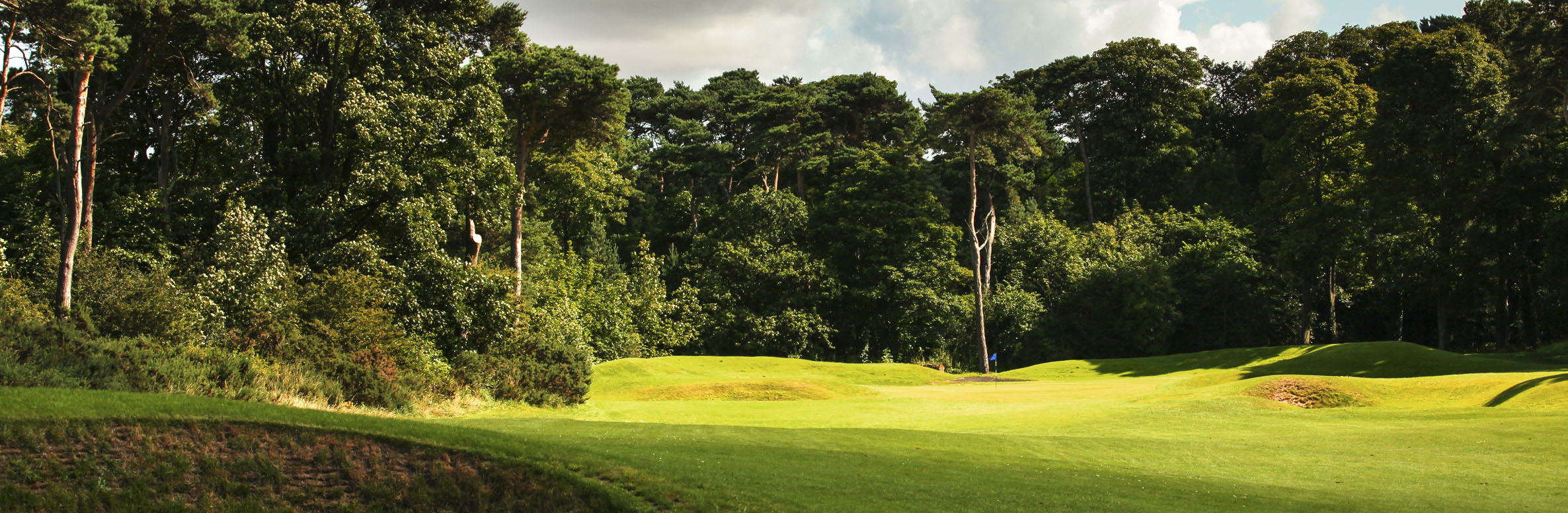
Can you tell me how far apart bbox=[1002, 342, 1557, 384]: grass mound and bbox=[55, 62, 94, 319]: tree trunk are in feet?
96.0

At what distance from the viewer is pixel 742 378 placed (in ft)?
98.3

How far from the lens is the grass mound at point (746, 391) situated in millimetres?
24906

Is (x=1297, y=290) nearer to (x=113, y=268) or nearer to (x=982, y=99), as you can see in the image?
(x=982, y=99)

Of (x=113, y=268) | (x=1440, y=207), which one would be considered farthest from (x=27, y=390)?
(x=1440, y=207)

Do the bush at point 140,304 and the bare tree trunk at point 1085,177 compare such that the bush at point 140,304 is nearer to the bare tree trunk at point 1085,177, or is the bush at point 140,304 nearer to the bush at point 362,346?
the bush at point 362,346

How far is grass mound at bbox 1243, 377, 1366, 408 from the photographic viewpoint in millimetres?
21703

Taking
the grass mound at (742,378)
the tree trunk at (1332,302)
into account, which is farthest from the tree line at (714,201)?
the grass mound at (742,378)

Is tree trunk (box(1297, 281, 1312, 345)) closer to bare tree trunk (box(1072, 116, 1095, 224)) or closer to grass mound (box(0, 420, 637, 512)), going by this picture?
bare tree trunk (box(1072, 116, 1095, 224))

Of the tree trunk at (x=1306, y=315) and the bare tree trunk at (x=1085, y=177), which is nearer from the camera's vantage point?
the tree trunk at (x=1306, y=315)

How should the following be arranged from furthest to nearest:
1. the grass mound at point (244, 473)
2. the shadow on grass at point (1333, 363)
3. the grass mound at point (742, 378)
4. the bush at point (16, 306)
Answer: the shadow on grass at point (1333, 363) < the grass mound at point (742, 378) < the bush at point (16, 306) < the grass mound at point (244, 473)

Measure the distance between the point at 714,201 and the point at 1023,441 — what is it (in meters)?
43.1

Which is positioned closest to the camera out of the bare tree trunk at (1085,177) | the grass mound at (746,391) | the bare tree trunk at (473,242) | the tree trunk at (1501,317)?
the grass mound at (746,391)

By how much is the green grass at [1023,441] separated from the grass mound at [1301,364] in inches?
109

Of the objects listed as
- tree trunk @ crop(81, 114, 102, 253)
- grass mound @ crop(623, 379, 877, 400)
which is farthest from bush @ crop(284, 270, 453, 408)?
grass mound @ crop(623, 379, 877, 400)
